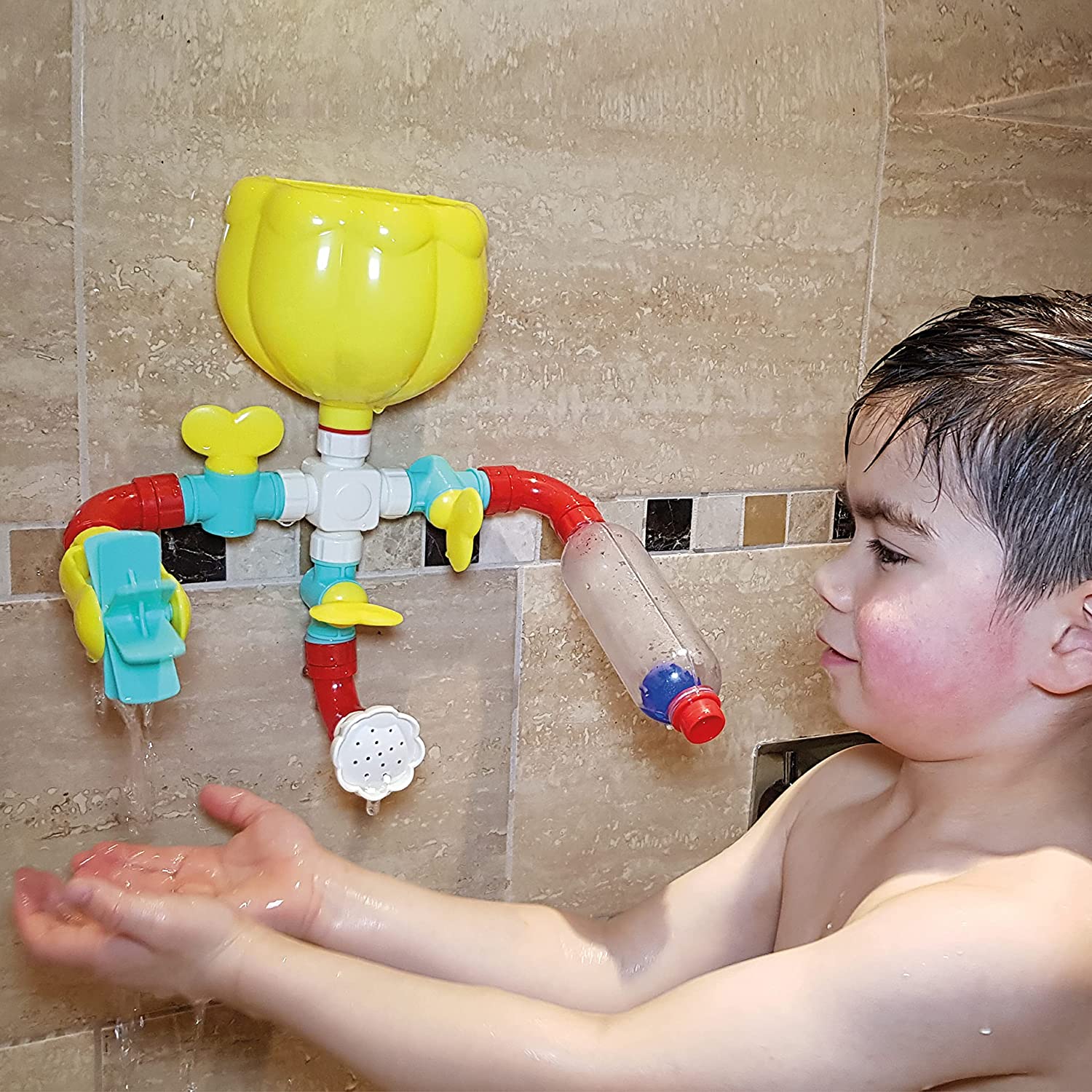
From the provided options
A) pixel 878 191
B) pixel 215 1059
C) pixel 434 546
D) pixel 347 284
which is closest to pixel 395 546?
pixel 434 546

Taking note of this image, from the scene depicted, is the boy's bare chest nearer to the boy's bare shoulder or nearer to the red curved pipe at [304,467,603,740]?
the boy's bare shoulder

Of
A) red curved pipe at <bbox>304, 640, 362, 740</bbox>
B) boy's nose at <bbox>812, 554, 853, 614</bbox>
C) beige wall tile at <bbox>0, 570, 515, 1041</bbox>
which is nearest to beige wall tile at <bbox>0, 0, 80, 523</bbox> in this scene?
beige wall tile at <bbox>0, 570, 515, 1041</bbox>

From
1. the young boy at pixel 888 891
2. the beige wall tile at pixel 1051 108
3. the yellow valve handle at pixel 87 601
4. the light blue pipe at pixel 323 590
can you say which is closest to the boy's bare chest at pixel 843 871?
the young boy at pixel 888 891

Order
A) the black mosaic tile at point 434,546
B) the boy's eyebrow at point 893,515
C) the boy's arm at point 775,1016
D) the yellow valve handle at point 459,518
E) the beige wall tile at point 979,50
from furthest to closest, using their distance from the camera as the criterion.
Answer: the beige wall tile at point 979,50, the black mosaic tile at point 434,546, the yellow valve handle at point 459,518, the boy's eyebrow at point 893,515, the boy's arm at point 775,1016

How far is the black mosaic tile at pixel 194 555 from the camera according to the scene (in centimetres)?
98

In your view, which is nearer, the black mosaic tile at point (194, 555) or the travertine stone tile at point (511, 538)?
the black mosaic tile at point (194, 555)

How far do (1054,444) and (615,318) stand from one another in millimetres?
418

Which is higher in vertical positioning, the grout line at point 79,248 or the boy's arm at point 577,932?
the grout line at point 79,248

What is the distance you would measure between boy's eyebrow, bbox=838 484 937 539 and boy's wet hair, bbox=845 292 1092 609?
0.03 m

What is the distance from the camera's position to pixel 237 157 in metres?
0.93

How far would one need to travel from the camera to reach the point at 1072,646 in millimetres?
841

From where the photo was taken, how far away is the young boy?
0.77 meters

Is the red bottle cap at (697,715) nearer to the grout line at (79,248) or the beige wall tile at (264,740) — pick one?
the beige wall tile at (264,740)

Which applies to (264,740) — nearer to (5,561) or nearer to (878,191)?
(5,561)
